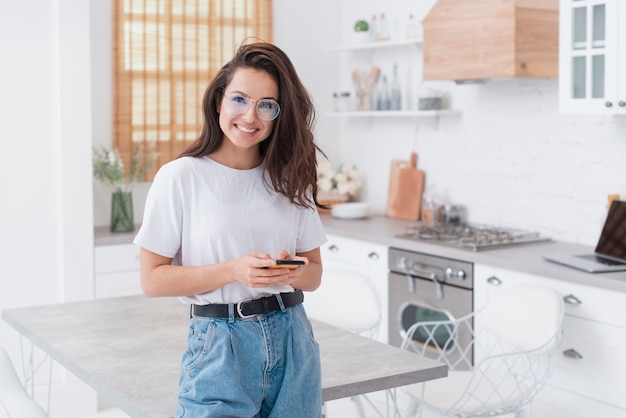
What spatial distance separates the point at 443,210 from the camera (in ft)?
16.5

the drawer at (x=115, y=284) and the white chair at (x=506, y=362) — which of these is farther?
the drawer at (x=115, y=284)

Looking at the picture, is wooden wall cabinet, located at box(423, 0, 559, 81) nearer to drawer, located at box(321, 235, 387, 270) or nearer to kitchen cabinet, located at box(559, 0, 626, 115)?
kitchen cabinet, located at box(559, 0, 626, 115)

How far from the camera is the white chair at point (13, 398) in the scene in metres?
2.55

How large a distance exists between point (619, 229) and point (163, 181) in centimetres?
252

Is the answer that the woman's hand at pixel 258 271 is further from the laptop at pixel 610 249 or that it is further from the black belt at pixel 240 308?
the laptop at pixel 610 249

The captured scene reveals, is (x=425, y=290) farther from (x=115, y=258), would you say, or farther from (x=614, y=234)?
(x=115, y=258)

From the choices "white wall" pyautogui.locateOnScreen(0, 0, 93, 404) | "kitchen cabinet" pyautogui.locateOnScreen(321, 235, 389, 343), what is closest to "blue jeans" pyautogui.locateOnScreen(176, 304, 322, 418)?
"kitchen cabinet" pyautogui.locateOnScreen(321, 235, 389, 343)

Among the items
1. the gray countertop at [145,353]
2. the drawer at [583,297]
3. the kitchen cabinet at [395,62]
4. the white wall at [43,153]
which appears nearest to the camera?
the gray countertop at [145,353]

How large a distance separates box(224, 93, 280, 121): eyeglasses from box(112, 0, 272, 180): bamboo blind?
3.33 meters

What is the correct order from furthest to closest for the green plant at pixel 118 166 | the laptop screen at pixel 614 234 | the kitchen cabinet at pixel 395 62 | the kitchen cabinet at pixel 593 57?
the kitchen cabinet at pixel 395 62 → the green plant at pixel 118 166 → the laptop screen at pixel 614 234 → the kitchen cabinet at pixel 593 57

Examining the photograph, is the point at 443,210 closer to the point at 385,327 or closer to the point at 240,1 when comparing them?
the point at 385,327

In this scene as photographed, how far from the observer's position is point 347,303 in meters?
3.78

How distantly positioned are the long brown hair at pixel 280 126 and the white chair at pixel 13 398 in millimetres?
989

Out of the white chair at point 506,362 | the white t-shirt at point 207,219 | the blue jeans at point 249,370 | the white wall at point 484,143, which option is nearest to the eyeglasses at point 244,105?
the white t-shirt at point 207,219
